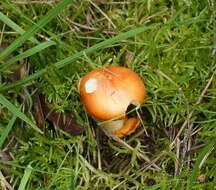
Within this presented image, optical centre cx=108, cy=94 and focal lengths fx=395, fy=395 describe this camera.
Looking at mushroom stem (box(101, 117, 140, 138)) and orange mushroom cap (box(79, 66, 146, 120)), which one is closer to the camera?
orange mushroom cap (box(79, 66, 146, 120))

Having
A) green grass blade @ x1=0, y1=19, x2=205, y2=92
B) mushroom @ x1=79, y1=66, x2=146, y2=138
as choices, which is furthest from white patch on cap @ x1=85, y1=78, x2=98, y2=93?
green grass blade @ x1=0, y1=19, x2=205, y2=92

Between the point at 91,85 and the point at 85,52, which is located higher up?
the point at 85,52

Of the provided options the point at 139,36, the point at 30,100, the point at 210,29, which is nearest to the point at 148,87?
the point at 139,36

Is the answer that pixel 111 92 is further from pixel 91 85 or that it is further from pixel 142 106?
pixel 142 106

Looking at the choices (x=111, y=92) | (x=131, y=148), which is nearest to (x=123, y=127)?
(x=131, y=148)

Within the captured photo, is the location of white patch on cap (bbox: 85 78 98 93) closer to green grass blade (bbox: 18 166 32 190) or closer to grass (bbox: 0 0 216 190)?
grass (bbox: 0 0 216 190)

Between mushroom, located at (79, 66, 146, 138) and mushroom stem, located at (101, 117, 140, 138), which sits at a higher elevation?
mushroom, located at (79, 66, 146, 138)

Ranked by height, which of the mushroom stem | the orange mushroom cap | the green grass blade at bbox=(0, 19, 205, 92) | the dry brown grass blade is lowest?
the dry brown grass blade
